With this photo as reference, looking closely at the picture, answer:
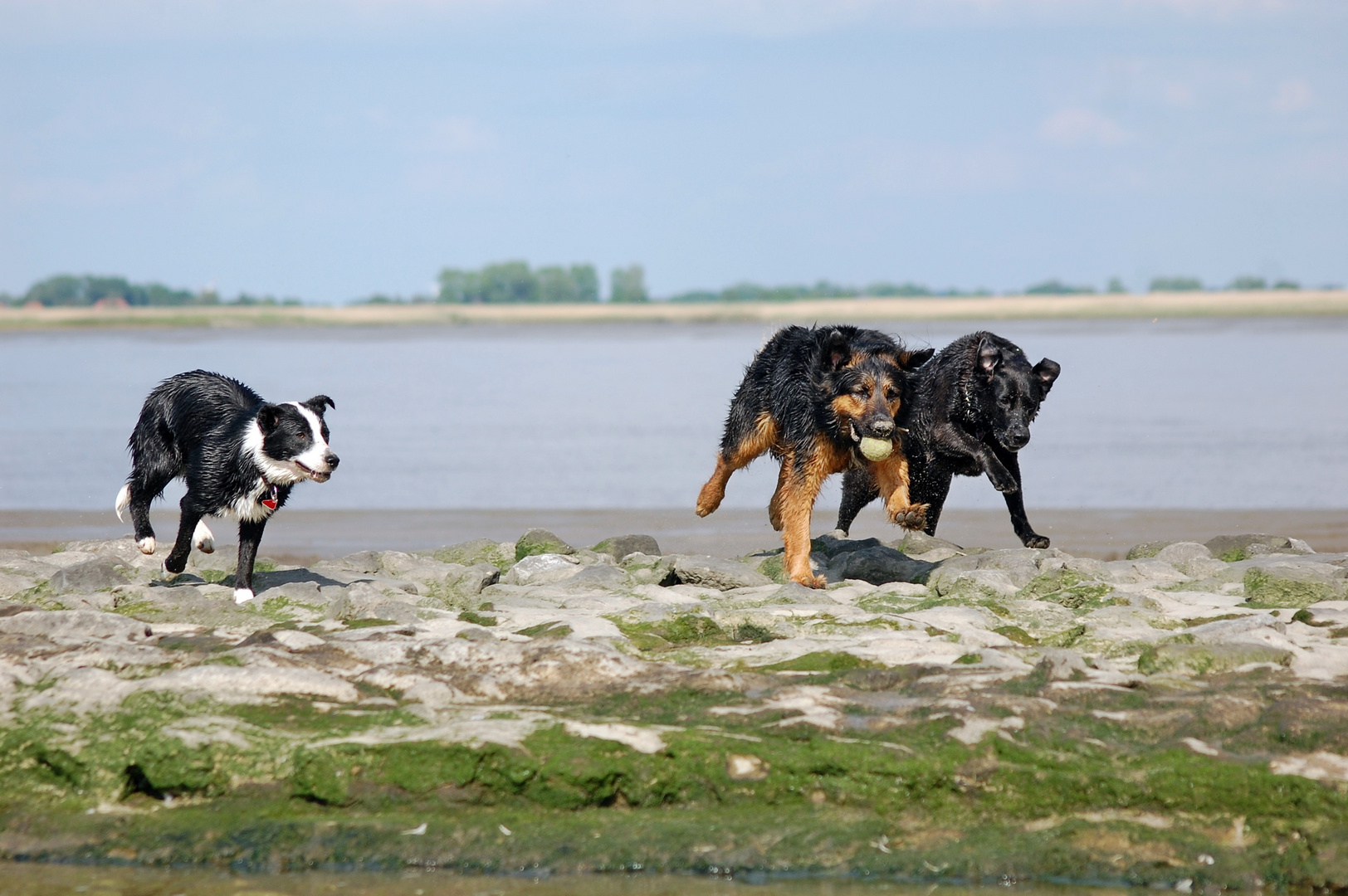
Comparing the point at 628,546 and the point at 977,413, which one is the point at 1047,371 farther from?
the point at 628,546

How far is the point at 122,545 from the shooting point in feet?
37.2

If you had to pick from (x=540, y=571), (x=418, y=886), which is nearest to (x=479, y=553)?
(x=540, y=571)

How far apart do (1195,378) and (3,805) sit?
3661cm

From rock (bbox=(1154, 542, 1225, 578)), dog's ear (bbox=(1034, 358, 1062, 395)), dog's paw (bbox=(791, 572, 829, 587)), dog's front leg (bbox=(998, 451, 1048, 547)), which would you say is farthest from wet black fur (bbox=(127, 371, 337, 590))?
rock (bbox=(1154, 542, 1225, 578))

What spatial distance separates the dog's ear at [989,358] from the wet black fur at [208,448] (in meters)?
4.59

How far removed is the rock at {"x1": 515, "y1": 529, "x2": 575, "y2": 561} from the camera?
11273 mm

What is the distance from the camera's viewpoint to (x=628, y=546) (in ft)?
38.9

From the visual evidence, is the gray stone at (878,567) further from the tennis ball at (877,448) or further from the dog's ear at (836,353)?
the dog's ear at (836,353)

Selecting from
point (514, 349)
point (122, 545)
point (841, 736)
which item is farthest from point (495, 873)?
point (514, 349)

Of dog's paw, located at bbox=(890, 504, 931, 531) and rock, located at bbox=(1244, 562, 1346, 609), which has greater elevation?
dog's paw, located at bbox=(890, 504, 931, 531)

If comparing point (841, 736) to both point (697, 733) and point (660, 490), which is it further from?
point (660, 490)

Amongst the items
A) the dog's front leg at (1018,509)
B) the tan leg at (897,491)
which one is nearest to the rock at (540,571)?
the tan leg at (897,491)

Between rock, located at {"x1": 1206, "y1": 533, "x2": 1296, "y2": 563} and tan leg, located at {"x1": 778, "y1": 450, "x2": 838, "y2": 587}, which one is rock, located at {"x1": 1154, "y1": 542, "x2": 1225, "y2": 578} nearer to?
rock, located at {"x1": 1206, "y1": 533, "x2": 1296, "y2": 563}

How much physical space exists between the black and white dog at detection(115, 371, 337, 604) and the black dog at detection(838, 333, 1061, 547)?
4070 millimetres
